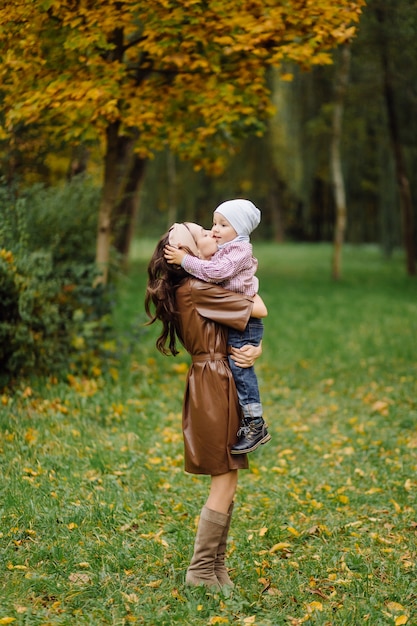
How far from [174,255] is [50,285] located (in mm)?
3880

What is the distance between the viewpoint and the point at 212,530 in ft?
11.9

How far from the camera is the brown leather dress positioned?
3.58 metres

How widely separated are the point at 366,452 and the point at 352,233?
2683cm

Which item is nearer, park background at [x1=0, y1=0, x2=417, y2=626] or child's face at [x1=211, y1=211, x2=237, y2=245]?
child's face at [x1=211, y1=211, x2=237, y2=245]

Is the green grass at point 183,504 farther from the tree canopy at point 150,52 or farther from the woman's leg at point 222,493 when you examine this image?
the tree canopy at point 150,52

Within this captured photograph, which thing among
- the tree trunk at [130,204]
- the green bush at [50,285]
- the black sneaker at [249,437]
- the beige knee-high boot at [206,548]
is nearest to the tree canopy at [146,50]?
the green bush at [50,285]

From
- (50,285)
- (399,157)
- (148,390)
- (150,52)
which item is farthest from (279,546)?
(399,157)

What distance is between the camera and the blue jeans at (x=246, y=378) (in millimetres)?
3615

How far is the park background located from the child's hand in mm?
1553

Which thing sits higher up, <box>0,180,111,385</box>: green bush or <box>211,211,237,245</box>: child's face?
<box>211,211,237,245</box>: child's face

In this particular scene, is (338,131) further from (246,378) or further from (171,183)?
(246,378)

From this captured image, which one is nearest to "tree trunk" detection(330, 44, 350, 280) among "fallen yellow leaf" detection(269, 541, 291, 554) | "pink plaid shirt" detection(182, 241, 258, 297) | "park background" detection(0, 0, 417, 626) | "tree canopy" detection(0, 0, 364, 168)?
"park background" detection(0, 0, 417, 626)

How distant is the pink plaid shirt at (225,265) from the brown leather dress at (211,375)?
49 millimetres

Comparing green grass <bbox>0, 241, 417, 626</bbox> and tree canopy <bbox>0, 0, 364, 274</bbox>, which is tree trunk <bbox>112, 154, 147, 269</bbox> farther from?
tree canopy <bbox>0, 0, 364, 274</bbox>
